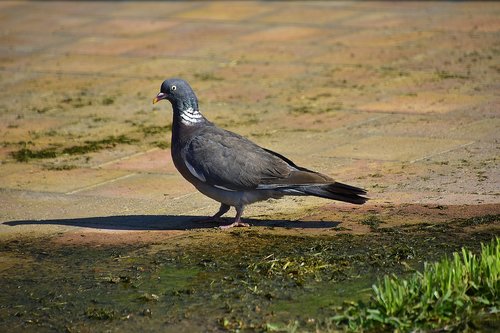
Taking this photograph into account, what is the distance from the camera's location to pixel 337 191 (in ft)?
25.9

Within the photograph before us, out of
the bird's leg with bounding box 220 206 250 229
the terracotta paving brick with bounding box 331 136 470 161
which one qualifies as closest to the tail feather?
the bird's leg with bounding box 220 206 250 229

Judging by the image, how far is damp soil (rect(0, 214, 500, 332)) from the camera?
642 centimetres

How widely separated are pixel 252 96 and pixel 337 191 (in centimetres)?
510

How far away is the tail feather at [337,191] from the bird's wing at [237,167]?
5 centimetres

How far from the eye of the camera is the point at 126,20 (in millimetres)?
17656

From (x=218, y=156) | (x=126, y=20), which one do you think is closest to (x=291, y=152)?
(x=218, y=156)

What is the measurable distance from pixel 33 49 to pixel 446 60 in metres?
5.70

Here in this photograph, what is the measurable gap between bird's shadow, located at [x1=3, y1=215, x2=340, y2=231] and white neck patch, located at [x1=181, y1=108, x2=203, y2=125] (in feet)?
2.34

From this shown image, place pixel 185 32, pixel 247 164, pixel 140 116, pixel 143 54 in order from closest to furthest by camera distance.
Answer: pixel 247 164, pixel 140 116, pixel 143 54, pixel 185 32

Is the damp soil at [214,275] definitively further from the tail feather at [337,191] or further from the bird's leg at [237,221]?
the tail feather at [337,191]

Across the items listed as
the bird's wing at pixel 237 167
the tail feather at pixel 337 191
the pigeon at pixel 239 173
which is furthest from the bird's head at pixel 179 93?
the tail feather at pixel 337 191

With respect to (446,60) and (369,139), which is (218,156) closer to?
(369,139)

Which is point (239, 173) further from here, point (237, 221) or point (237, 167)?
point (237, 221)

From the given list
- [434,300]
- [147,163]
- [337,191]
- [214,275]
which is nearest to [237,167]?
[337,191]
